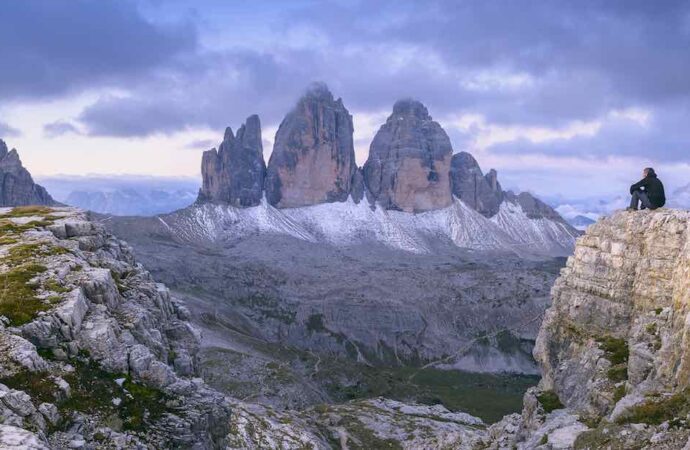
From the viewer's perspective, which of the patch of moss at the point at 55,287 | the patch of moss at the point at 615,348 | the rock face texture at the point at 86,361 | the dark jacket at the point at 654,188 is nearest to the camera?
the rock face texture at the point at 86,361

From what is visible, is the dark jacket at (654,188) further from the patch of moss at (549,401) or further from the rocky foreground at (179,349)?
the patch of moss at (549,401)

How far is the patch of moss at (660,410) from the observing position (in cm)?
2503

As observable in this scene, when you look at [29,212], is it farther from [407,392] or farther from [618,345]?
[407,392]

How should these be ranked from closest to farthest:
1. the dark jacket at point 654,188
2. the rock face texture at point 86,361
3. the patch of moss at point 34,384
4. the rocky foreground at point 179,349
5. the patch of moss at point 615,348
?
the patch of moss at point 34,384 < the rock face texture at point 86,361 < the rocky foreground at point 179,349 < the patch of moss at point 615,348 < the dark jacket at point 654,188

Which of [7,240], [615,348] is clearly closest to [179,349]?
[7,240]

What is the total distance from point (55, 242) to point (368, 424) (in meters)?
77.9

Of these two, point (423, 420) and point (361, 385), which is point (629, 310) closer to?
point (423, 420)

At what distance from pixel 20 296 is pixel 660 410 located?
33960 millimetres

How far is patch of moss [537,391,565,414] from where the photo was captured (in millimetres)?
44594

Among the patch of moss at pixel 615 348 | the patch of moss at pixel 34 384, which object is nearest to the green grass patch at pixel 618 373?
the patch of moss at pixel 615 348

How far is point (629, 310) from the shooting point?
43469 millimetres

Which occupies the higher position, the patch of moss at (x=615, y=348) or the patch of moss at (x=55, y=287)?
the patch of moss at (x=55, y=287)

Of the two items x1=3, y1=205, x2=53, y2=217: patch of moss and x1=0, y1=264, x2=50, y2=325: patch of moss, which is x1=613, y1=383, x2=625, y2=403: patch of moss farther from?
x1=3, y1=205, x2=53, y2=217: patch of moss

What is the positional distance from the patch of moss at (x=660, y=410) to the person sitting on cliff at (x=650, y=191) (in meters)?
20.9
